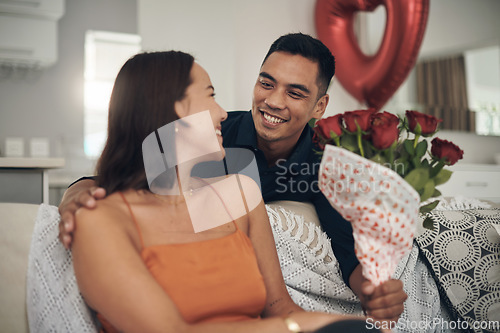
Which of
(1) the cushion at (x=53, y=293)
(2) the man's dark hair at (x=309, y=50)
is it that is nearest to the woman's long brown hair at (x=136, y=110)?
(1) the cushion at (x=53, y=293)

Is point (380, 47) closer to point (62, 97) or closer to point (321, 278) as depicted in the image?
point (321, 278)

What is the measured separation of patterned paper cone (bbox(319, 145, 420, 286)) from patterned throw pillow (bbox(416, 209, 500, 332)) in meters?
0.56

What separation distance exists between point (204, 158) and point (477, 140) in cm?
381

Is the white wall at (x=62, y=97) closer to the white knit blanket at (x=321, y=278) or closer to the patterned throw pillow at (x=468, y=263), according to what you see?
the white knit blanket at (x=321, y=278)

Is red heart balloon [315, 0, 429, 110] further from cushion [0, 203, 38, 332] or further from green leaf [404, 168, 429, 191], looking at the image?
cushion [0, 203, 38, 332]

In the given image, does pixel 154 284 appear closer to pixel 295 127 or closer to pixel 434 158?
pixel 434 158

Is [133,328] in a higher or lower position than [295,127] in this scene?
lower

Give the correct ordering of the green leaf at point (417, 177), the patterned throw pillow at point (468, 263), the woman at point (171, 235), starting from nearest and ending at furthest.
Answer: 1. the woman at point (171, 235)
2. the green leaf at point (417, 177)
3. the patterned throw pillow at point (468, 263)

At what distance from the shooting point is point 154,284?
84 centimetres

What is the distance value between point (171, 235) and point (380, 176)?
1.59 feet

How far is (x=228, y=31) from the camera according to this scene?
3170 mm

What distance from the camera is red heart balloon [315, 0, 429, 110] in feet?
9.60

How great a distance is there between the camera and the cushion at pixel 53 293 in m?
0.95

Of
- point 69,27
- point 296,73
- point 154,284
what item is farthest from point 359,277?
point 69,27
